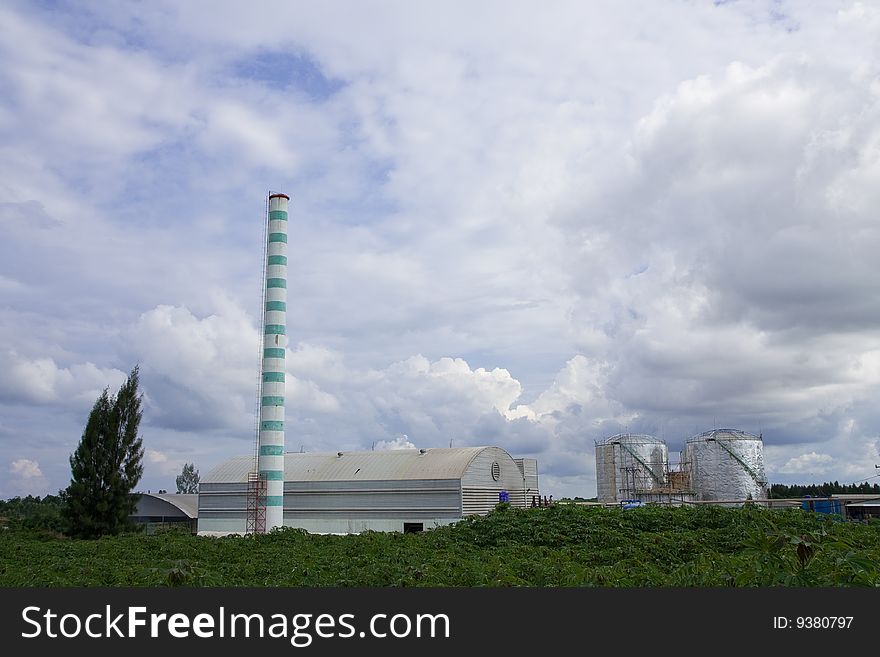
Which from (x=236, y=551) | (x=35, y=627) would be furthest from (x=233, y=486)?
(x=35, y=627)

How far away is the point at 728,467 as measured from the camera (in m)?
→ 63.8

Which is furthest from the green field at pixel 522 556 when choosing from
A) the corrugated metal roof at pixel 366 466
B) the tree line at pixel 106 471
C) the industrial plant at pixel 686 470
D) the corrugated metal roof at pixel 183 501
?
the industrial plant at pixel 686 470

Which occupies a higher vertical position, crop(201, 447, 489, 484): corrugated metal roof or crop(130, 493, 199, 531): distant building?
crop(201, 447, 489, 484): corrugated metal roof

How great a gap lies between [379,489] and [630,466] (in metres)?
28.8

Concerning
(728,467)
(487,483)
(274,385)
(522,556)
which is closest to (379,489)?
(487,483)

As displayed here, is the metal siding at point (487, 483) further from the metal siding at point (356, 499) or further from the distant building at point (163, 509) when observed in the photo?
the distant building at point (163, 509)

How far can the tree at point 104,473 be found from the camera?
41.3 metres

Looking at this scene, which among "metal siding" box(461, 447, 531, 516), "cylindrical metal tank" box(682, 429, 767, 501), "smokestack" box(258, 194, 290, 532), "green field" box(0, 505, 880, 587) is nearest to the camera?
"green field" box(0, 505, 880, 587)

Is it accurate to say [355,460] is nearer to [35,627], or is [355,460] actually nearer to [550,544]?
[550,544]

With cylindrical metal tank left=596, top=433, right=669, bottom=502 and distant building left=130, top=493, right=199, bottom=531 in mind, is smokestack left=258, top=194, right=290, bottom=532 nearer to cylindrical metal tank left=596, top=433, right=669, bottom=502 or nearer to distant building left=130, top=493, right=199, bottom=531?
distant building left=130, top=493, right=199, bottom=531

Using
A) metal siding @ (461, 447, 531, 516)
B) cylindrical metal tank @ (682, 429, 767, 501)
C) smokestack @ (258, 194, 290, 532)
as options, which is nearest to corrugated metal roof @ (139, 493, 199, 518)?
smokestack @ (258, 194, 290, 532)

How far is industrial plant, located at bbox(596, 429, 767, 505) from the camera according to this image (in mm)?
63469

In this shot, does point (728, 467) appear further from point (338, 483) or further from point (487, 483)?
point (338, 483)

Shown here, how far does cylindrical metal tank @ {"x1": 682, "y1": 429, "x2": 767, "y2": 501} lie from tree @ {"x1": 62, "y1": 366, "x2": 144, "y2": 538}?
151ft
